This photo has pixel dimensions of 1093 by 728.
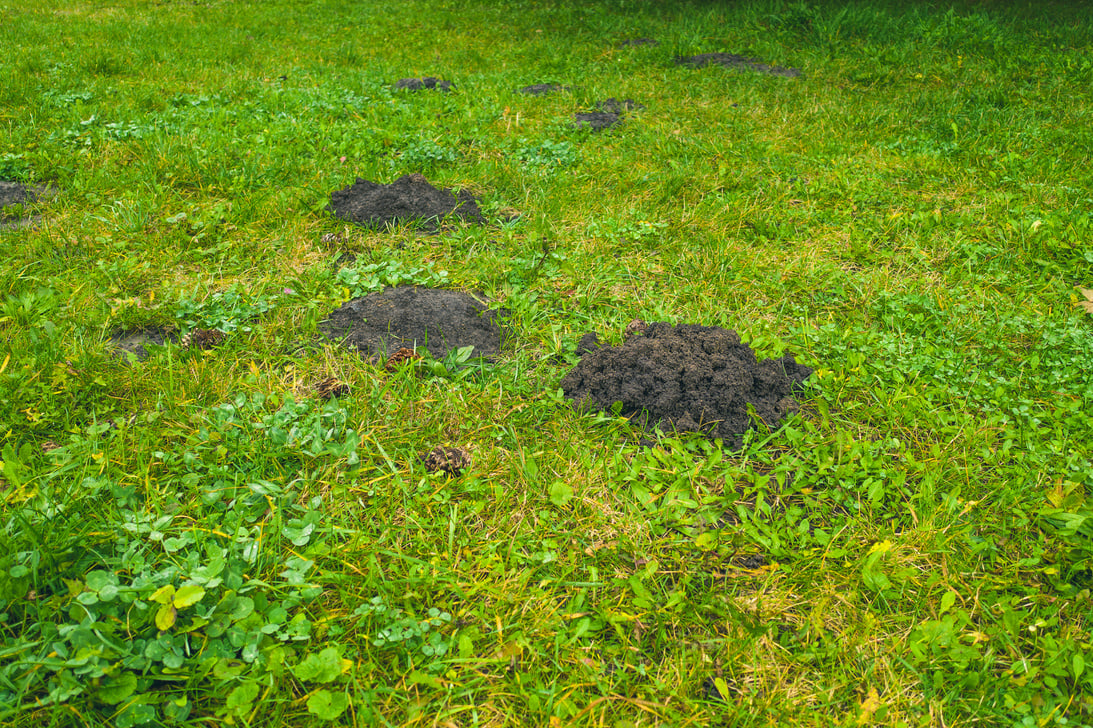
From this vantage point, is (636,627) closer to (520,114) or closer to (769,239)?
(769,239)

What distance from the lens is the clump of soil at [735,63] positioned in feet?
24.2

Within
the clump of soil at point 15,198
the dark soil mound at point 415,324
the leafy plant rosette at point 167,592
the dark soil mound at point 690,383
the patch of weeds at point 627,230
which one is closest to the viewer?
the leafy plant rosette at point 167,592

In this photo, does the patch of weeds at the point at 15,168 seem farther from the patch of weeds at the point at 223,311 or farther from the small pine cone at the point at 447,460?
the small pine cone at the point at 447,460

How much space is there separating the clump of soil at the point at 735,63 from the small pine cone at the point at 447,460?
22.0 feet

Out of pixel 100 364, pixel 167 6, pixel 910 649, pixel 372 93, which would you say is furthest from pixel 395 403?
pixel 167 6

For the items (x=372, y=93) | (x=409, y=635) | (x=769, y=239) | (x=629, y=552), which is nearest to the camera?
(x=409, y=635)

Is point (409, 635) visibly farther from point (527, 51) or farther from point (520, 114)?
point (527, 51)

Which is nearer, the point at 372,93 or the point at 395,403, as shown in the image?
the point at 395,403

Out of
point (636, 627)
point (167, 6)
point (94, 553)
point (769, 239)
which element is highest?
point (167, 6)

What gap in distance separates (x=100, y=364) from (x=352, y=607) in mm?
1713

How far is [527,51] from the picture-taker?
833 cm

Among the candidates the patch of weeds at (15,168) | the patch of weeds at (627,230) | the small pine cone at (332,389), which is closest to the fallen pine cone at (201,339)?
the small pine cone at (332,389)

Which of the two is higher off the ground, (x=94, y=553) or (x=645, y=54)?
(x=645, y=54)

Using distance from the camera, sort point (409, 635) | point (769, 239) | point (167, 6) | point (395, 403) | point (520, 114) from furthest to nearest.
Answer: point (167, 6) < point (520, 114) < point (769, 239) < point (395, 403) < point (409, 635)
